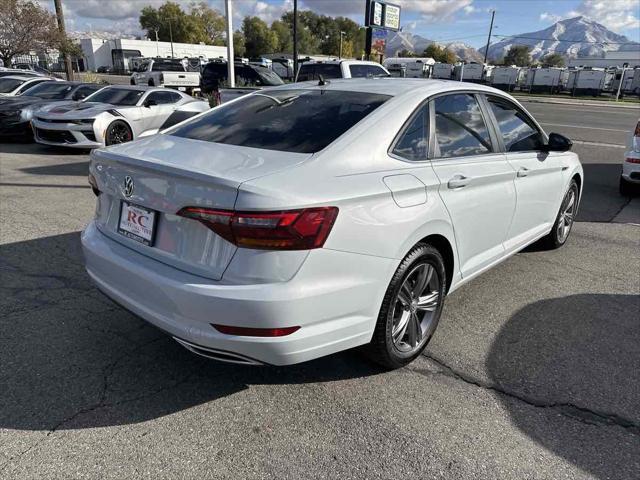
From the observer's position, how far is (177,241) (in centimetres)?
241

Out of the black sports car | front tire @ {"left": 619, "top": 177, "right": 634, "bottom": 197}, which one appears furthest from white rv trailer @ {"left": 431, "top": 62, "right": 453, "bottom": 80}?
front tire @ {"left": 619, "top": 177, "right": 634, "bottom": 197}

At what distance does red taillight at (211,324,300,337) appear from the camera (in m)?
2.25

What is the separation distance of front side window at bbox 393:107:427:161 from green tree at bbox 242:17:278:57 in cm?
11006

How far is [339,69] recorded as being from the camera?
11906mm

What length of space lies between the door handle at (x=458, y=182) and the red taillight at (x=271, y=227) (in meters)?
1.12

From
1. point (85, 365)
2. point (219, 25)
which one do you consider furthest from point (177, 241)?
point (219, 25)

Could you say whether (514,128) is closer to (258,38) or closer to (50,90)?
(50,90)

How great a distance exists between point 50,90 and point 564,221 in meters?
13.6

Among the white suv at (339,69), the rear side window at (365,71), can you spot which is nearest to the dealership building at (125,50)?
the white suv at (339,69)

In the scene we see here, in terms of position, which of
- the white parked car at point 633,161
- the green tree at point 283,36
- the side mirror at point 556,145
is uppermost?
the green tree at point 283,36

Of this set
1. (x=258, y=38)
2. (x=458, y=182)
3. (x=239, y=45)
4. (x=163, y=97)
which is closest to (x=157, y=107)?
(x=163, y=97)

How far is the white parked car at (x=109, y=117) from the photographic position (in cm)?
990

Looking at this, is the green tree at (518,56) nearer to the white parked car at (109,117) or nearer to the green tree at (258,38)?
the green tree at (258,38)

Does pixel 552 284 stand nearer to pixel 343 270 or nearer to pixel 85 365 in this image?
pixel 343 270
